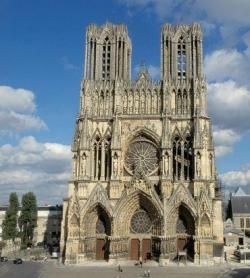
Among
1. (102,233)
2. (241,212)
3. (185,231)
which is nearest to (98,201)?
(102,233)

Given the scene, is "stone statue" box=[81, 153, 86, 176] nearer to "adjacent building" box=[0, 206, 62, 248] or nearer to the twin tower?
the twin tower

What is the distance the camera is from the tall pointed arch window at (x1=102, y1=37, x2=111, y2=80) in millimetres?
53656

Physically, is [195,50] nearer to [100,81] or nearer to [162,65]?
[162,65]

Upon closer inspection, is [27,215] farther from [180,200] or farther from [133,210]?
[180,200]

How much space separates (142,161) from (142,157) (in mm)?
486

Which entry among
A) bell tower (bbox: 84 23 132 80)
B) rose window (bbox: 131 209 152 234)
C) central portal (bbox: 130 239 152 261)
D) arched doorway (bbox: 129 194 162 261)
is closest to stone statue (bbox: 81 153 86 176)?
arched doorway (bbox: 129 194 162 261)

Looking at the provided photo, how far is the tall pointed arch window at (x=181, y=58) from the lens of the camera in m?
52.5

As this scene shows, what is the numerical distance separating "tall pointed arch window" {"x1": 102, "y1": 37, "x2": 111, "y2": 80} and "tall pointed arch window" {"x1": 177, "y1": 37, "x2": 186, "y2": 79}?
869 centimetres

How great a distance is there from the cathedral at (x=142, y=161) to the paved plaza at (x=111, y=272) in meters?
2.48

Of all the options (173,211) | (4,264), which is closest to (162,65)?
(173,211)

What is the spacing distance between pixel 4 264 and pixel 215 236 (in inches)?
927

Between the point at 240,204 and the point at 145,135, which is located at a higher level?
the point at 145,135

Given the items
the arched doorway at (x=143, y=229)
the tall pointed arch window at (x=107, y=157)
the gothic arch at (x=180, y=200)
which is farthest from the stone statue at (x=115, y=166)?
the gothic arch at (x=180, y=200)

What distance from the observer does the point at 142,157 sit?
5047 cm
